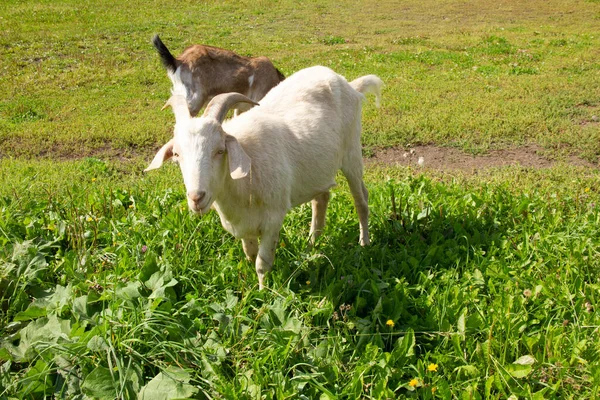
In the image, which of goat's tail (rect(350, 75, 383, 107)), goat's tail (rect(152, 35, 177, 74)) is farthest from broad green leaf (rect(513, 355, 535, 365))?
goat's tail (rect(152, 35, 177, 74))

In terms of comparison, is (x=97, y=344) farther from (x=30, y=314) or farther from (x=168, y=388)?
(x=30, y=314)

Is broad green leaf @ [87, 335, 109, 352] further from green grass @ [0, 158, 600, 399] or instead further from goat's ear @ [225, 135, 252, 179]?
goat's ear @ [225, 135, 252, 179]

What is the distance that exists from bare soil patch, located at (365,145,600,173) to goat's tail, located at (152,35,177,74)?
326cm

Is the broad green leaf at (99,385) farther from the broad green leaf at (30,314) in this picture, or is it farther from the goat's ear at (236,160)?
the goat's ear at (236,160)

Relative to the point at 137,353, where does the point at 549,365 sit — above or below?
below

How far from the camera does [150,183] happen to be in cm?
552

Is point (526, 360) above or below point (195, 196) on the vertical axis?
below

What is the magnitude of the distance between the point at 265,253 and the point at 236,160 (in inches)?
31.8

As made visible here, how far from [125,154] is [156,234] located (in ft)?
12.3

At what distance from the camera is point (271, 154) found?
11.8ft

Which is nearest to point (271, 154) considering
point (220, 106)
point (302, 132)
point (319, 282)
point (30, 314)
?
point (302, 132)

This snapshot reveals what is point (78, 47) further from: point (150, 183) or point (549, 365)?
point (549, 365)

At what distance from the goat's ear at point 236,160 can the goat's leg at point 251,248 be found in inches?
34.4

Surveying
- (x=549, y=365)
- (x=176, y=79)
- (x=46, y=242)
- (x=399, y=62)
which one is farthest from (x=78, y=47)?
(x=549, y=365)
